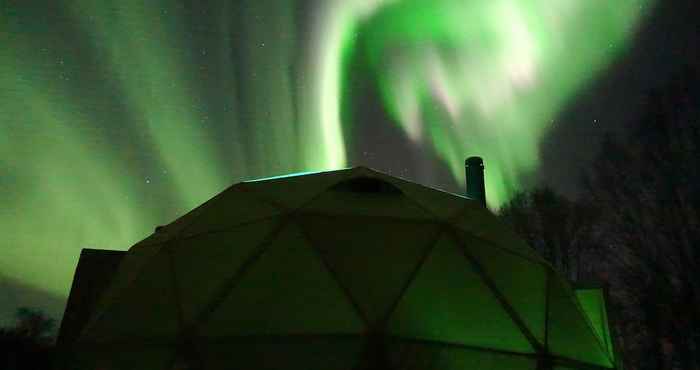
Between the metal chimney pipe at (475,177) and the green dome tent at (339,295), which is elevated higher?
the metal chimney pipe at (475,177)

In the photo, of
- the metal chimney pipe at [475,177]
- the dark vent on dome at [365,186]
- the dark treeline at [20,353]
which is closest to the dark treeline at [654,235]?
the metal chimney pipe at [475,177]

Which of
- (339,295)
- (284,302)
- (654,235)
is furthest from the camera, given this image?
(654,235)

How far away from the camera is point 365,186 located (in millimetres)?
8312

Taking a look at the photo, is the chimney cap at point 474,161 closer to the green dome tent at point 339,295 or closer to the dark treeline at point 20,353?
the green dome tent at point 339,295

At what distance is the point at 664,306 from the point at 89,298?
1762cm

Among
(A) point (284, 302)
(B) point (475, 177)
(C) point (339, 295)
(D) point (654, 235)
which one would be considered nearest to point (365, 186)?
(C) point (339, 295)

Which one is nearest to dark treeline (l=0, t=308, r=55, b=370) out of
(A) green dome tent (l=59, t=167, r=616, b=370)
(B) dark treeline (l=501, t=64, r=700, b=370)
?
(A) green dome tent (l=59, t=167, r=616, b=370)

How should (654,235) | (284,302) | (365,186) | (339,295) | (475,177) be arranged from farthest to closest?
(654,235) < (475,177) < (365,186) < (339,295) < (284,302)

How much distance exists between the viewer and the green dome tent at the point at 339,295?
5.84 metres

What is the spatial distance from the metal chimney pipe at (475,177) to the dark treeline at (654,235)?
7156 millimetres

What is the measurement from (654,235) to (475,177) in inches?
342

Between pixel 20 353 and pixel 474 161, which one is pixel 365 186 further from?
pixel 20 353

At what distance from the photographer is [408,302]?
20.4 feet

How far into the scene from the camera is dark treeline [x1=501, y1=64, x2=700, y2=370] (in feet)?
52.5
